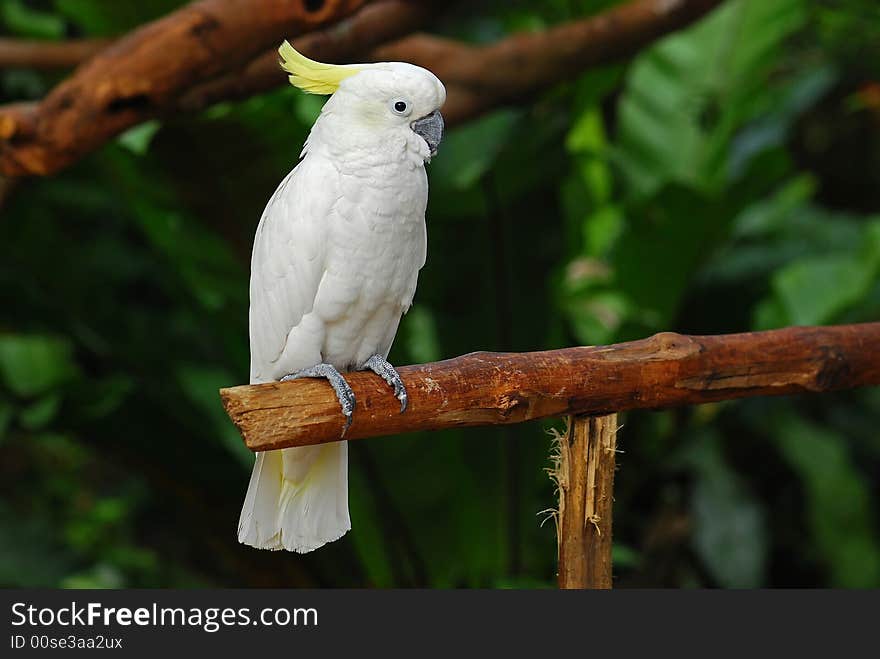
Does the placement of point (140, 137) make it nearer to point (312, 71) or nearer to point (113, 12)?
point (113, 12)

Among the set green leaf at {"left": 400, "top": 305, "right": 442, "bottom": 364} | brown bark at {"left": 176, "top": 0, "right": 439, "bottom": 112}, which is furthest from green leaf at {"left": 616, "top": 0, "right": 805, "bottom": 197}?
brown bark at {"left": 176, "top": 0, "right": 439, "bottom": 112}

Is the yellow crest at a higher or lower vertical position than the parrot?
higher

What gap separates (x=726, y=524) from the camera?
212cm

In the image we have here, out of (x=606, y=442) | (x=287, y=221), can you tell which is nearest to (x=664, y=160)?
(x=606, y=442)

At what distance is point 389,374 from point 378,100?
26cm

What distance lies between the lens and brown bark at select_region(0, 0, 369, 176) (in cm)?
117

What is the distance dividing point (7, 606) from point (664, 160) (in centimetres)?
178

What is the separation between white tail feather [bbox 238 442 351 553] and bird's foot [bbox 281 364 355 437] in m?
0.08

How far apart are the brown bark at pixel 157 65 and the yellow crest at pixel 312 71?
0.37 meters

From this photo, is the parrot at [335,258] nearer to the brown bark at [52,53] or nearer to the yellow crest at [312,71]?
the yellow crest at [312,71]

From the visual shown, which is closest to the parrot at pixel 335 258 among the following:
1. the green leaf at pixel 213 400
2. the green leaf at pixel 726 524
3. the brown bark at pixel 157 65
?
the brown bark at pixel 157 65

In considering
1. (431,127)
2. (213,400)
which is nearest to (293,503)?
(431,127)

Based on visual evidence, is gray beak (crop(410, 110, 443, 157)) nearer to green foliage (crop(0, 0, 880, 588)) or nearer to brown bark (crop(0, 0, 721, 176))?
brown bark (crop(0, 0, 721, 176))

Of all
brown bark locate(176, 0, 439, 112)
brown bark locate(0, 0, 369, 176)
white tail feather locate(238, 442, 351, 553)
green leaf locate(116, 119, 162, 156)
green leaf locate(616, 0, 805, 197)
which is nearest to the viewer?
white tail feather locate(238, 442, 351, 553)
